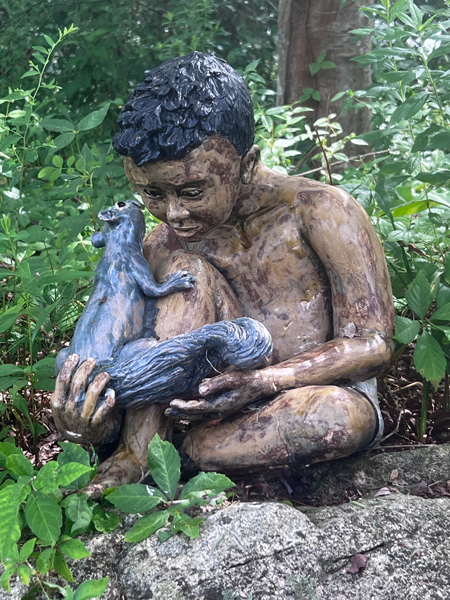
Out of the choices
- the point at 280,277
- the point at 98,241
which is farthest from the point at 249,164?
the point at 98,241

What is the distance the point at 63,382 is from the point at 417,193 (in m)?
2.05

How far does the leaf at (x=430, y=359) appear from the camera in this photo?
2.41 meters

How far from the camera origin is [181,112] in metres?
2.12

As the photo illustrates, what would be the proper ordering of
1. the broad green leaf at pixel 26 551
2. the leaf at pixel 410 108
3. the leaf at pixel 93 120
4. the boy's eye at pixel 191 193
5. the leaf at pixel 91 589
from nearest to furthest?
the leaf at pixel 91 589, the broad green leaf at pixel 26 551, the boy's eye at pixel 191 193, the leaf at pixel 410 108, the leaf at pixel 93 120

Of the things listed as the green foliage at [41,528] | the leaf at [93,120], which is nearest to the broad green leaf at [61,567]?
the green foliage at [41,528]

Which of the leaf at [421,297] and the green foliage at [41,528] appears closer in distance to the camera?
the green foliage at [41,528]

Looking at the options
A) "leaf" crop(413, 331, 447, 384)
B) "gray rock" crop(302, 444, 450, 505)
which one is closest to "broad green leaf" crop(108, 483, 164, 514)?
"gray rock" crop(302, 444, 450, 505)

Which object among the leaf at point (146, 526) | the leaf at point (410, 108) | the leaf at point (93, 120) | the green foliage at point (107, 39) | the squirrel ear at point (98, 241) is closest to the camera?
the leaf at point (146, 526)

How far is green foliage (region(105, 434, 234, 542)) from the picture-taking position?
6.08ft

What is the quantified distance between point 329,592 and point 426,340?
3.42 ft

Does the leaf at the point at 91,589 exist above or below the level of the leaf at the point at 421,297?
below

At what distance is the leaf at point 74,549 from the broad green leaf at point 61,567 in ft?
0.07

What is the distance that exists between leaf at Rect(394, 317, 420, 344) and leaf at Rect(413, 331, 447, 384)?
11 centimetres

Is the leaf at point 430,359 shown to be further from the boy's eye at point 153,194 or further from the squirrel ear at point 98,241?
the squirrel ear at point 98,241
